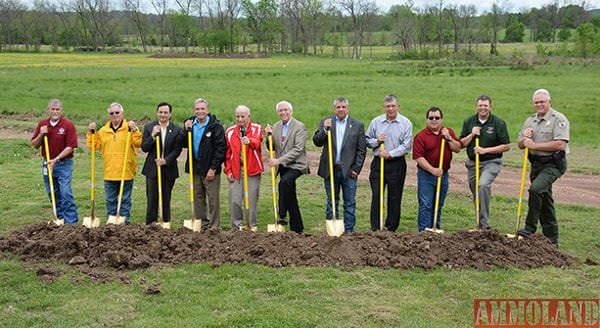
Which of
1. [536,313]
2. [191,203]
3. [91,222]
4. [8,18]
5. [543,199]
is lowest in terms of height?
[536,313]

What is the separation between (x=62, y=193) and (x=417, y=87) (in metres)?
27.2

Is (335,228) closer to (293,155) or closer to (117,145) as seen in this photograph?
(293,155)

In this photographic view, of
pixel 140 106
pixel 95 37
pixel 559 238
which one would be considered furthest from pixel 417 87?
pixel 95 37

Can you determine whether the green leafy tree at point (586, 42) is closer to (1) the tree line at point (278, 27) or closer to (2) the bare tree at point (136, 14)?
(1) the tree line at point (278, 27)

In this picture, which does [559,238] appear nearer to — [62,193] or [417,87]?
[62,193]

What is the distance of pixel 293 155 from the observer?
9.99 metres

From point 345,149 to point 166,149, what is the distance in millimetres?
2996

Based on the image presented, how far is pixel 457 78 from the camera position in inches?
1596

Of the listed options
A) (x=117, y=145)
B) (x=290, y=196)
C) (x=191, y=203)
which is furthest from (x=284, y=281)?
(x=117, y=145)

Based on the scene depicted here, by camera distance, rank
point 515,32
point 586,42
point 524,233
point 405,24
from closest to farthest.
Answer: point 524,233
point 586,42
point 405,24
point 515,32

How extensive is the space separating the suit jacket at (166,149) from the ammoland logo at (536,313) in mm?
5540

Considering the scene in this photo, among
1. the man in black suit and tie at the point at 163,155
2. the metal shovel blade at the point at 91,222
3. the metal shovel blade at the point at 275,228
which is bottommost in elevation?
the metal shovel blade at the point at 275,228

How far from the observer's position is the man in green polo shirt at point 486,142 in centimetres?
977

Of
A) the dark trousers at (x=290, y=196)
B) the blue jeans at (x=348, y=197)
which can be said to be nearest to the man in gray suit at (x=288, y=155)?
the dark trousers at (x=290, y=196)
